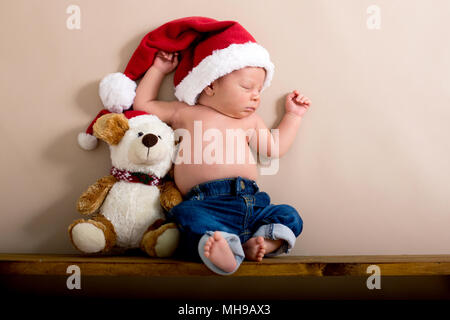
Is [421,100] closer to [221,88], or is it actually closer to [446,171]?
[446,171]

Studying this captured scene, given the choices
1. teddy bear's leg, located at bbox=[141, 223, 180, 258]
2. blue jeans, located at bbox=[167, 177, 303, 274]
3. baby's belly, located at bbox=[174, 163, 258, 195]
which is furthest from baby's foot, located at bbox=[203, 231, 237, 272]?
baby's belly, located at bbox=[174, 163, 258, 195]

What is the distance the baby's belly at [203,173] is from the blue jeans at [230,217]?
24mm

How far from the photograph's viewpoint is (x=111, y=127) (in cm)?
116

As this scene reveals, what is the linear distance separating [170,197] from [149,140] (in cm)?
17

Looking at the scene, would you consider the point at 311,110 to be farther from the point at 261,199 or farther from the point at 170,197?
the point at 170,197

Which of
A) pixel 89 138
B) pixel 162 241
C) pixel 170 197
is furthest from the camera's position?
pixel 89 138

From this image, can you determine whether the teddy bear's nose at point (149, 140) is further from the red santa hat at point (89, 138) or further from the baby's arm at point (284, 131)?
the baby's arm at point (284, 131)

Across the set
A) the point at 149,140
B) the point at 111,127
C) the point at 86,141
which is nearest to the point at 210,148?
the point at 149,140

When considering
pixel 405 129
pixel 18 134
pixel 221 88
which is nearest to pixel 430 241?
pixel 405 129

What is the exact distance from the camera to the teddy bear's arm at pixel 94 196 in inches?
45.1

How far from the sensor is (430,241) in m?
1.28

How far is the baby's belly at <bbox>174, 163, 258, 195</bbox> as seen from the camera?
1164 mm

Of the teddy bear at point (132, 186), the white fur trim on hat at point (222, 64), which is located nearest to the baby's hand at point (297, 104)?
the white fur trim on hat at point (222, 64)

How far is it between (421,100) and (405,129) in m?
0.11
